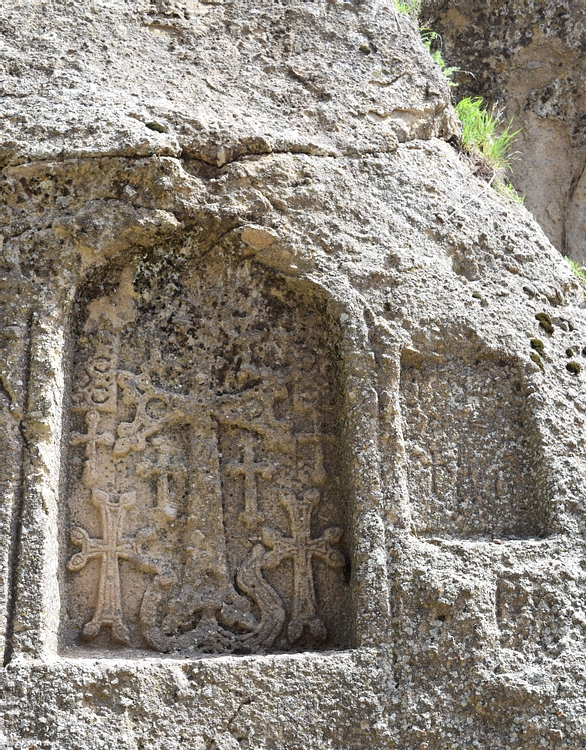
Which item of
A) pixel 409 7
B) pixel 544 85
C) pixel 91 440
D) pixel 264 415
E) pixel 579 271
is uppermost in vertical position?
pixel 409 7

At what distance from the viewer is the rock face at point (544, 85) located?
512cm

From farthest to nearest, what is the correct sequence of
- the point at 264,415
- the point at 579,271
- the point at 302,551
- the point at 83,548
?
the point at 579,271
the point at 264,415
the point at 302,551
the point at 83,548

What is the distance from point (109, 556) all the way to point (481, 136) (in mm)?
2578

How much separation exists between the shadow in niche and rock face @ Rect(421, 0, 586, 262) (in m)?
1.71

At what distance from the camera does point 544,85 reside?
16.9 ft

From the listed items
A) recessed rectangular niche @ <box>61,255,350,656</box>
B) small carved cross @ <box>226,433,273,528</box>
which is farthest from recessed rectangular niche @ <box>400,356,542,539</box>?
small carved cross @ <box>226,433,273,528</box>

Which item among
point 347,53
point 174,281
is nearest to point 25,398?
point 174,281

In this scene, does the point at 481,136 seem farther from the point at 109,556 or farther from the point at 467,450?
the point at 109,556

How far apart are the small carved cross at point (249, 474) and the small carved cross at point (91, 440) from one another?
1.54ft

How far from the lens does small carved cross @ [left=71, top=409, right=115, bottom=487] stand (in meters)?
3.52

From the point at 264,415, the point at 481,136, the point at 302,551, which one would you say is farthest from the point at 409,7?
the point at 302,551

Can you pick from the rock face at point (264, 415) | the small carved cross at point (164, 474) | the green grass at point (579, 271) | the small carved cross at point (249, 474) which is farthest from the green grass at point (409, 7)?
the small carved cross at point (164, 474)

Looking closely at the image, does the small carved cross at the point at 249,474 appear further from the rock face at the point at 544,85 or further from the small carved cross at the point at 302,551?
the rock face at the point at 544,85

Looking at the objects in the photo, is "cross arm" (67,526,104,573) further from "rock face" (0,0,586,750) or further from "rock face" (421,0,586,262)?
"rock face" (421,0,586,262)
